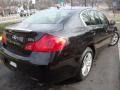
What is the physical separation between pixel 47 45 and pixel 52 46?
83mm

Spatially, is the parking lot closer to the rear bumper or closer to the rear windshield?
the rear bumper

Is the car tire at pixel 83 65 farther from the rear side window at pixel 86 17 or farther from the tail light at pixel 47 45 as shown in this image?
the tail light at pixel 47 45

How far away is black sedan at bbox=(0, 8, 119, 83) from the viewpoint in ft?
9.89

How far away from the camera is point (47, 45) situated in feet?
9.87

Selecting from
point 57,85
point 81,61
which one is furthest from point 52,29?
point 57,85

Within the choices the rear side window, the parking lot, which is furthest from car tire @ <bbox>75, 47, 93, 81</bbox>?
the rear side window

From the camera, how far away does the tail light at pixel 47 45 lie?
2998 millimetres

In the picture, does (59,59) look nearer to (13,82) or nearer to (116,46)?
(13,82)

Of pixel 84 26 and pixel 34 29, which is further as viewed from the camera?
pixel 84 26

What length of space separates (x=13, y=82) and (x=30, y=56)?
1140 millimetres

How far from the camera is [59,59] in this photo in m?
3.09

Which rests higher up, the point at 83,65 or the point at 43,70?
the point at 43,70

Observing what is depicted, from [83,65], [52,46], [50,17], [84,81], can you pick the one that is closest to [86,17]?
[50,17]

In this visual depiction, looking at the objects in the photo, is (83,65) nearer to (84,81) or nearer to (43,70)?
(84,81)
